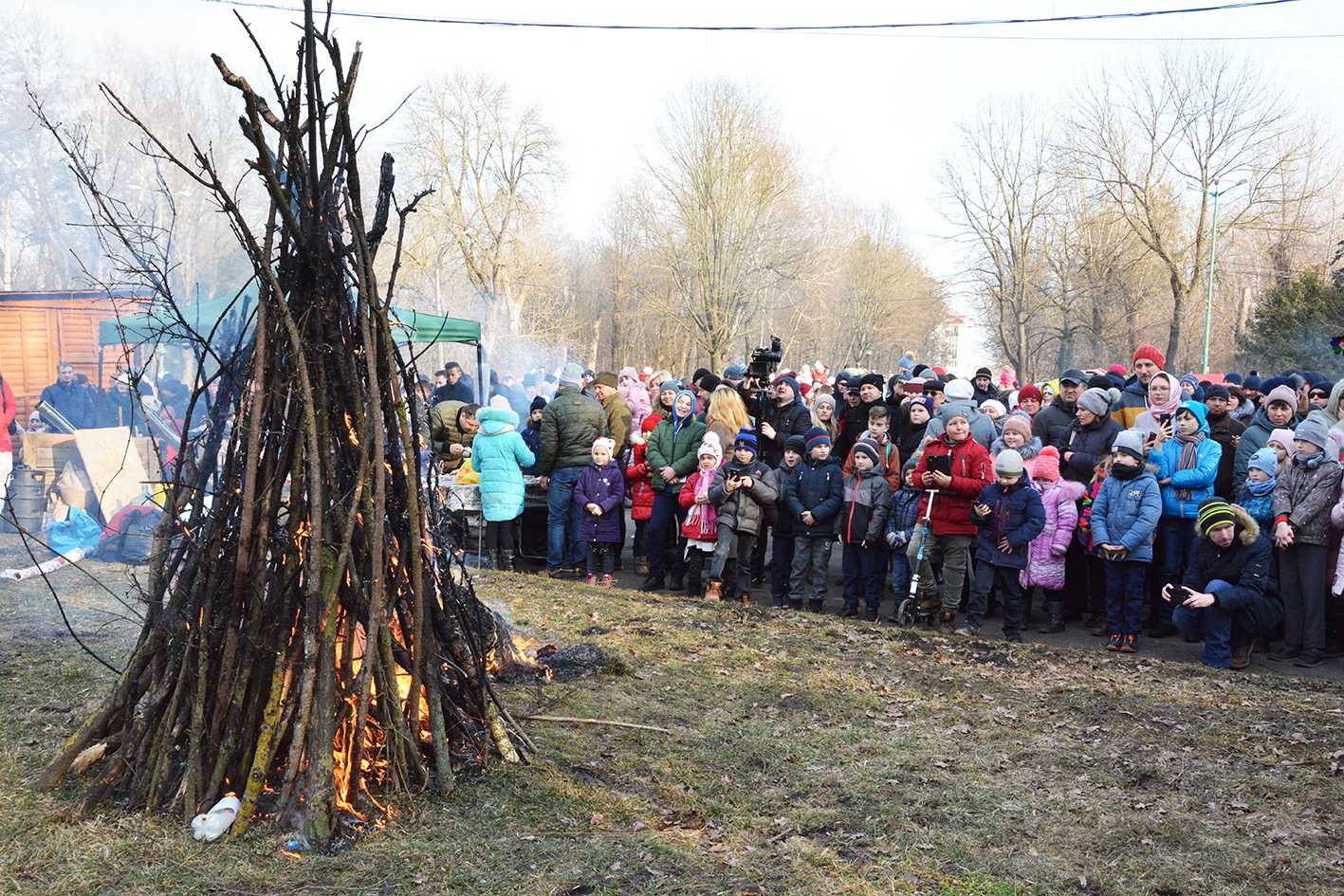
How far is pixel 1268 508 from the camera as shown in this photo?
8078mm

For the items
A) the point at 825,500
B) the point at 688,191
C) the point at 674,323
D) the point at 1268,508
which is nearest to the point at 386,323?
the point at 825,500

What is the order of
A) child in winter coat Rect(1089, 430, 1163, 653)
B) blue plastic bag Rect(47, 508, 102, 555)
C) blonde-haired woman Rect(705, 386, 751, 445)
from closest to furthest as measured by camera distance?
child in winter coat Rect(1089, 430, 1163, 653) < blonde-haired woman Rect(705, 386, 751, 445) < blue plastic bag Rect(47, 508, 102, 555)

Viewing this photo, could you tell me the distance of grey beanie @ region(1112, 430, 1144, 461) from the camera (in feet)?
27.8

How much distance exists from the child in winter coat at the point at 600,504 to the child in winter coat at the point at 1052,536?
3.80m

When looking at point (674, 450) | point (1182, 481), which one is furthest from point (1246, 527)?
point (674, 450)

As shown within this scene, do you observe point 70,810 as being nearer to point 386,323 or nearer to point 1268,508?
point 386,323

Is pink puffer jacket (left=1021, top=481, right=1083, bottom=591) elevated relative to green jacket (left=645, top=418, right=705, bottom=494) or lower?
lower

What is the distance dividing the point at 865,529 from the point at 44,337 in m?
16.0

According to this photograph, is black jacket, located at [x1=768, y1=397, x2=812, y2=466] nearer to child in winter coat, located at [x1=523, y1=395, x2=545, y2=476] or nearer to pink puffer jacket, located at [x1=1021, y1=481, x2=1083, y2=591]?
child in winter coat, located at [x1=523, y1=395, x2=545, y2=476]

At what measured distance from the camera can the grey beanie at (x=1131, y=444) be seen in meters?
8.46

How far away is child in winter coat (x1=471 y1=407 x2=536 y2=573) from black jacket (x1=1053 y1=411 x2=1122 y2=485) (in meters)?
4.90

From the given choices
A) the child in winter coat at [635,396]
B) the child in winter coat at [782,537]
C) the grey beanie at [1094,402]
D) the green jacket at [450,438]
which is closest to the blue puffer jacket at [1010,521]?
the grey beanie at [1094,402]

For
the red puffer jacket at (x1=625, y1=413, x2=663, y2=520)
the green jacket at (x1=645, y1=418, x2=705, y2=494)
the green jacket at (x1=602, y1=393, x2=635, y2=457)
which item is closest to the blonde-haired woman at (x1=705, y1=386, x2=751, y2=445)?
the green jacket at (x1=645, y1=418, x2=705, y2=494)

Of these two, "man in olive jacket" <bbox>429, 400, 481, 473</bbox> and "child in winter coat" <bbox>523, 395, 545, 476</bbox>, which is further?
"man in olive jacket" <bbox>429, 400, 481, 473</bbox>
